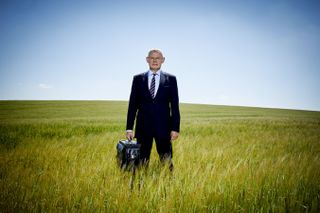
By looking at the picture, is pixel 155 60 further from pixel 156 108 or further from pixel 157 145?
pixel 157 145

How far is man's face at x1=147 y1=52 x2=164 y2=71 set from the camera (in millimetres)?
3318

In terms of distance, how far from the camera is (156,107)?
3.36 meters

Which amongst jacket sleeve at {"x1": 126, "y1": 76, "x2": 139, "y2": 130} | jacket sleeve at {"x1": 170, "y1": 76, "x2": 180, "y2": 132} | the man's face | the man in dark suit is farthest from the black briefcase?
the man's face

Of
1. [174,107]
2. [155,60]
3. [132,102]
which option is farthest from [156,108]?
[155,60]

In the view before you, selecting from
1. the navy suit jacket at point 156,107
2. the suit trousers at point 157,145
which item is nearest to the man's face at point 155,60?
the navy suit jacket at point 156,107

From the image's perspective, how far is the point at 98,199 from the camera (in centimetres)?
232

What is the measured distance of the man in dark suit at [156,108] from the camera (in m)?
3.36

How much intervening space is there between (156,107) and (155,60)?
29.8 inches

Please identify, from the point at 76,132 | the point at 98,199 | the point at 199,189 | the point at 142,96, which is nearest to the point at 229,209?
the point at 199,189

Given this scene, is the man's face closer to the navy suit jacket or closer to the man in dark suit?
the man in dark suit

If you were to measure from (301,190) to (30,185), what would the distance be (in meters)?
3.47

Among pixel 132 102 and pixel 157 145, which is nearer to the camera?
pixel 157 145

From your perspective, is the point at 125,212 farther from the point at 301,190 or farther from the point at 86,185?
the point at 301,190

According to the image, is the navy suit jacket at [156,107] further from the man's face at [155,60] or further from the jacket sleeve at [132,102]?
the man's face at [155,60]
